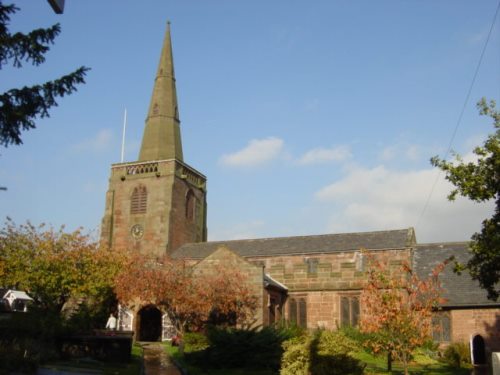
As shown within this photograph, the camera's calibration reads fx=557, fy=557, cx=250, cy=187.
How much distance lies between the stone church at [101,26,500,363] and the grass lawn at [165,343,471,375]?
4.90 metres

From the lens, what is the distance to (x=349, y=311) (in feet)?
119

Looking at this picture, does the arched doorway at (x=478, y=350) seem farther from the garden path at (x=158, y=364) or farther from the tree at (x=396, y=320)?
the garden path at (x=158, y=364)

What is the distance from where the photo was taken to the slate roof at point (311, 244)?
40.8m

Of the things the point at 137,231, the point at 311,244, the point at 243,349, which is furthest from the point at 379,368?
the point at 137,231

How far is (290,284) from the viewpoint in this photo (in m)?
38.0

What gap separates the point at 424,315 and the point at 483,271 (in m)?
2.88

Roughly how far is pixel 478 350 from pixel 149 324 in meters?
22.0

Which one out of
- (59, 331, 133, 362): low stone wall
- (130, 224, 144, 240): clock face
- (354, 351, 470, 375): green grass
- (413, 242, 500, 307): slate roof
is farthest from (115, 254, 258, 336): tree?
(130, 224, 144, 240): clock face

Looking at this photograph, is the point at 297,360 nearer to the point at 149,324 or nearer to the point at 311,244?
the point at 149,324

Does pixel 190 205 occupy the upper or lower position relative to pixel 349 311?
upper

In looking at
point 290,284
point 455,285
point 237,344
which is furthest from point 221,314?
point 455,285

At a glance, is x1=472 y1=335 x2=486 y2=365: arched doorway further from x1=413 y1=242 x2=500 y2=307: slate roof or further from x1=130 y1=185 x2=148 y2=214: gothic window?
x1=130 y1=185 x2=148 y2=214: gothic window

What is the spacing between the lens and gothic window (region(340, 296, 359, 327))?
118 ft

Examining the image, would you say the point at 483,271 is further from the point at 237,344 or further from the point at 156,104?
the point at 156,104
